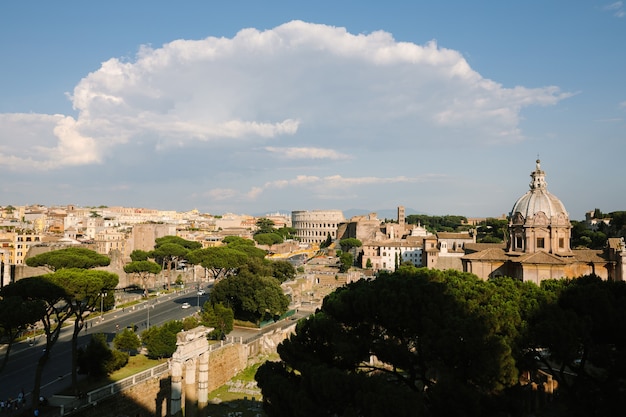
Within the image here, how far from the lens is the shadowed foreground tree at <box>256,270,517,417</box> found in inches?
444

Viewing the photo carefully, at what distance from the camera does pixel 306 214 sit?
148375mm

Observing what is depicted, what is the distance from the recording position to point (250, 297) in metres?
36.0

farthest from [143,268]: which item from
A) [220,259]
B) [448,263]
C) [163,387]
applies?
[448,263]

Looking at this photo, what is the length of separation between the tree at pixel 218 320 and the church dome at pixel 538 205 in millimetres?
21533

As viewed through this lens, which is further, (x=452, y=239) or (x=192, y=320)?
(x=452, y=239)

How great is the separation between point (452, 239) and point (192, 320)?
54.2m

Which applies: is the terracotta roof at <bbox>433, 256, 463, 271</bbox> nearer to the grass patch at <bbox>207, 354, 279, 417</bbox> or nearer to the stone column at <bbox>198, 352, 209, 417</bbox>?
the grass patch at <bbox>207, 354, 279, 417</bbox>

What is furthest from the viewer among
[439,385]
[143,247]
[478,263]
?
[143,247]

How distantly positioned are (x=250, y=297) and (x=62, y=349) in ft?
42.2

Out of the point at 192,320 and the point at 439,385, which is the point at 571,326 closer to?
the point at 439,385

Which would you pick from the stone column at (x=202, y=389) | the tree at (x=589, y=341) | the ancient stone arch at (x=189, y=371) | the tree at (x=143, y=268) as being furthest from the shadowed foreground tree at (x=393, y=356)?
the tree at (x=143, y=268)

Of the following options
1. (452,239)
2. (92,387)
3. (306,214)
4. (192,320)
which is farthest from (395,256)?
(306,214)

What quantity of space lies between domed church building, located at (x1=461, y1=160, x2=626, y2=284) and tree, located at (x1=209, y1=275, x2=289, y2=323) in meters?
14.2

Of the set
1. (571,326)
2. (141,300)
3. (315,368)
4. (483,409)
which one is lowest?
(141,300)
